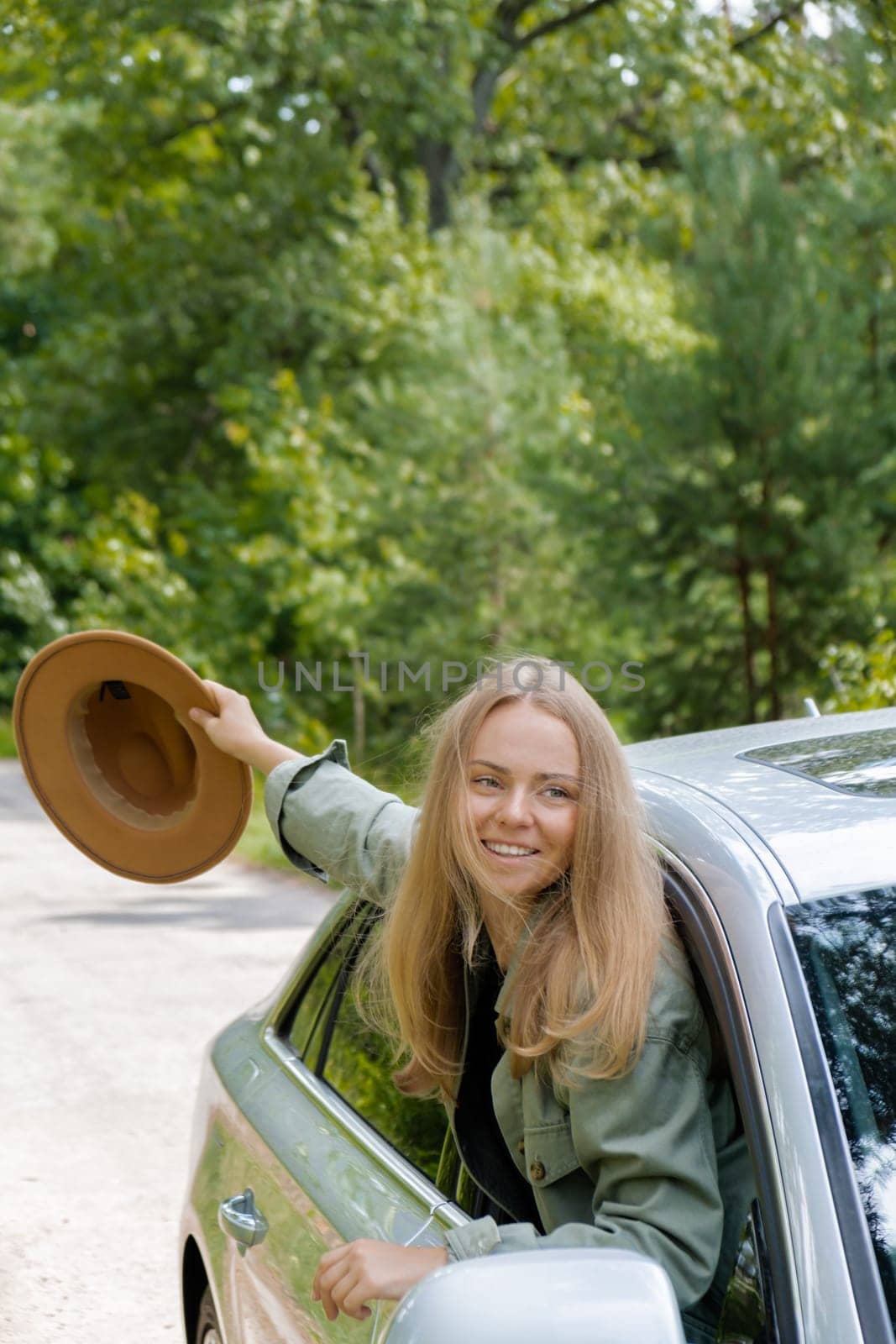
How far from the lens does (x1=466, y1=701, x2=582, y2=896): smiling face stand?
203 centimetres

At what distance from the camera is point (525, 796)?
205 centimetres

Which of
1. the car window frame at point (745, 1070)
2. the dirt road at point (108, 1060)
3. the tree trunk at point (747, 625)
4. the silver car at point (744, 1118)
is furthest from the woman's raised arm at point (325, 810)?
the tree trunk at point (747, 625)

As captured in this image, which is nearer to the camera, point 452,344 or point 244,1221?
point 244,1221

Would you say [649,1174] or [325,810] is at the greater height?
[325,810]

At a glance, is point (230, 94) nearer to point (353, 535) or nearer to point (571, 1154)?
point (353, 535)

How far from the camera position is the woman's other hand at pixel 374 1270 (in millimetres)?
1813

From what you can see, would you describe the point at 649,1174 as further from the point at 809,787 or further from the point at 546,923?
the point at 809,787

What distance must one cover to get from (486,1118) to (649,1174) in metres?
0.47

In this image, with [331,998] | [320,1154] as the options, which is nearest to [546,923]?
[320,1154]

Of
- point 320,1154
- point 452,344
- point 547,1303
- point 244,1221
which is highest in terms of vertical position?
point 452,344

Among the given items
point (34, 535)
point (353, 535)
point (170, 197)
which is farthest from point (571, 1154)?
point (170, 197)

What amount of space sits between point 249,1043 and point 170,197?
25.1 metres

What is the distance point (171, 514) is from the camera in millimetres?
26109

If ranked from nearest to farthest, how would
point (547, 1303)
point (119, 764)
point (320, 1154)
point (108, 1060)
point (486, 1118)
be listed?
1. point (547, 1303)
2. point (486, 1118)
3. point (320, 1154)
4. point (119, 764)
5. point (108, 1060)
